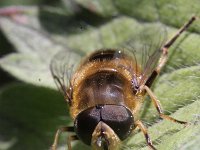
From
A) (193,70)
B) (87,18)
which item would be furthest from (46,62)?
(193,70)

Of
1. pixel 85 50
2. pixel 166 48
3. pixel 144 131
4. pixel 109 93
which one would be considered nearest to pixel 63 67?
pixel 85 50

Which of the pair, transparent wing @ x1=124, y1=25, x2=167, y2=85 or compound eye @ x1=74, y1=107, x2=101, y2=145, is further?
transparent wing @ x1=124, y1=25, x2=167, y2=85

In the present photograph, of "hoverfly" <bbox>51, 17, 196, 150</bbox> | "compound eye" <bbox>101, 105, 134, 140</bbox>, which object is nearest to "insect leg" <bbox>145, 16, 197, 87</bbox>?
"hoverfly" <bbox>51, 17, 196, 150</bbox>

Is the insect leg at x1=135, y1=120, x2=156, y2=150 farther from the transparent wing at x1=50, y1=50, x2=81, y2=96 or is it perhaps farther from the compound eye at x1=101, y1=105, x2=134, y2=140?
the transparent wing at x1=50, y1=50, x2=81, y2=96

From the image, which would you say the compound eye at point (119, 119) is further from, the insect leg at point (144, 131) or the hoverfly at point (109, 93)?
the insect leg at point (144, 131)

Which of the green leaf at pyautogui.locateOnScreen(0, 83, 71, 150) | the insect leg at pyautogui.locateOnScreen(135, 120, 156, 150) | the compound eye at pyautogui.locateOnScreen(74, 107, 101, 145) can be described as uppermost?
the compound eye at pyautogui.locateOnScreen(74, 107, 101, 145)

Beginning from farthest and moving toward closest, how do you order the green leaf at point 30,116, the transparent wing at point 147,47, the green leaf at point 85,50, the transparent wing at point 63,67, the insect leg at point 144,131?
the green leaf at point 30,116 < the transparent wing at point 63,67 < the transparent wing at point 147,47 < the green leaf at point 85,50 < the insect leg at point 144,131

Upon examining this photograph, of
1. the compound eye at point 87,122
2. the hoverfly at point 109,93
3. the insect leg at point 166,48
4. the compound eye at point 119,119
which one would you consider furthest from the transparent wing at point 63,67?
the insect leg at point 166,48
